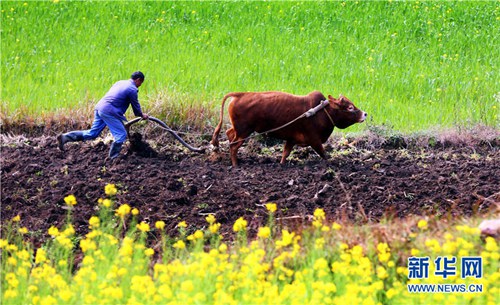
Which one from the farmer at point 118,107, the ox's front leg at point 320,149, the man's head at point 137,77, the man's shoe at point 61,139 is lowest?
the ox's front leg at point 320,149

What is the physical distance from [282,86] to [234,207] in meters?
4.38

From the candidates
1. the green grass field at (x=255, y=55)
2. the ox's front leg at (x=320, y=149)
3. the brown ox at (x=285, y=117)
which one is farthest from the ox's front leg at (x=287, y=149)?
the green grass field at (x=255, y=55)

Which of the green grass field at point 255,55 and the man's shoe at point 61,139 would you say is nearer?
the man's shoe at point 61,139

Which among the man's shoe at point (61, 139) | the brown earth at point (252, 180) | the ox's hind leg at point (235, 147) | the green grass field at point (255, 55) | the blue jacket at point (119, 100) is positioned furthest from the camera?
the green grass field at point (255, 55)

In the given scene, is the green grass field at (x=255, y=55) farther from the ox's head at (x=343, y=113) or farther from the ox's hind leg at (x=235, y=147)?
the ox's hind leg at (x=235, y=147)

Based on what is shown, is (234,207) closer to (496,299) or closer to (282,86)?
(496,299)

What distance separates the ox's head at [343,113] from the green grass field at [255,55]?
37.7 inches

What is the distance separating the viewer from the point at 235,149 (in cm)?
1077

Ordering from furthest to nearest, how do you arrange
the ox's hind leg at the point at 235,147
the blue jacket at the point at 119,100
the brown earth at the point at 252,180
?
the ox's hind leg at the point at 235,147 < the blue jacket at the point at 119,100 < the brown earth at the point at 252,180

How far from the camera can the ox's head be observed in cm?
1088

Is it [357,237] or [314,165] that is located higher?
[357,237]

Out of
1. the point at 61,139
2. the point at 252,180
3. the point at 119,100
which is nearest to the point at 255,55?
the point at 119,100

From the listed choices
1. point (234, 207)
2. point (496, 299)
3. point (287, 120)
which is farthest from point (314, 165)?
point (496, 299)

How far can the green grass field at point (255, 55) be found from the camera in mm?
12758
